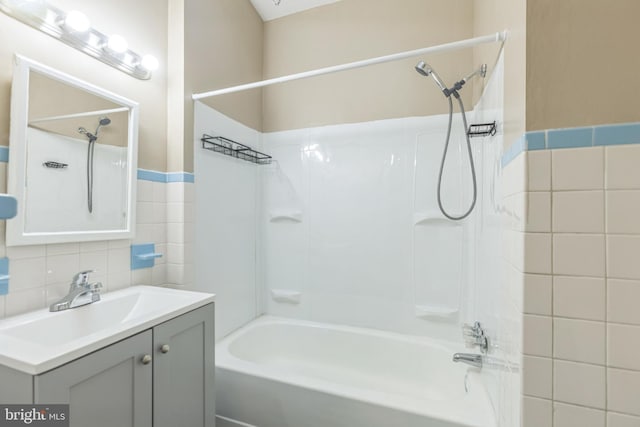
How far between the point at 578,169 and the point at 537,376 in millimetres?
562

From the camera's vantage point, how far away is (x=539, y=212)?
75cm

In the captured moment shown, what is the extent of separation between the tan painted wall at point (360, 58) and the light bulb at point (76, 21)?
1.25m

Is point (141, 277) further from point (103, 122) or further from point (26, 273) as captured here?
point (103, 122)

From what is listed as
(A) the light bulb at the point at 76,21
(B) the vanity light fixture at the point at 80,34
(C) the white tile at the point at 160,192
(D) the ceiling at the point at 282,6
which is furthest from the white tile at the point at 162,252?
(D) the ceiling at the point at 282,6

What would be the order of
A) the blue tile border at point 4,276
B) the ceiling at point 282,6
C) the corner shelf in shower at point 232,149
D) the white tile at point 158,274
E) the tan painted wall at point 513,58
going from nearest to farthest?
the tan painted wall at point 513,58
the blue tile border at point 4,276
the white tile at point 158,274
the corner shelf in shower at point 232,149
the ceiling at point 282,6

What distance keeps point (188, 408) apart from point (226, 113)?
1648 millimetres

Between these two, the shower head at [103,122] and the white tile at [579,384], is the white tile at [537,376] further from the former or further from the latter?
the shower head at [103,122]

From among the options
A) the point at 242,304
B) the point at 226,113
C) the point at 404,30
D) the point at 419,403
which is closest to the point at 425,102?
the point at 404,30

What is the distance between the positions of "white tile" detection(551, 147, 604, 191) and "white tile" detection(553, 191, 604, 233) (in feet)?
0.06

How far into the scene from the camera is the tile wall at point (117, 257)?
988 mm

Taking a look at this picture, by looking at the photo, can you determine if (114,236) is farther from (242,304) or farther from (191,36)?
(191,36)

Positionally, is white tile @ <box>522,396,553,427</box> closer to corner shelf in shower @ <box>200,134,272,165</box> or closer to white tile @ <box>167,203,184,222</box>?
white tile @ <box>167,203,184,222</box>

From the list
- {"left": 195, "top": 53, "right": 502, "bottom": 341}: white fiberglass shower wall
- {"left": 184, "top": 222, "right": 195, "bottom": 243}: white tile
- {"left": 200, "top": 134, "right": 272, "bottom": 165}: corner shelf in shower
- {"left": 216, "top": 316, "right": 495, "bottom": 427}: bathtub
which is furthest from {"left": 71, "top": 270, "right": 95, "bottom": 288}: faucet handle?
{"left": 200, "top": 134, "right": 272, "bottom": 165}: corner shelf in shower

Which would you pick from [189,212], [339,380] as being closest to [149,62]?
[189,212]
